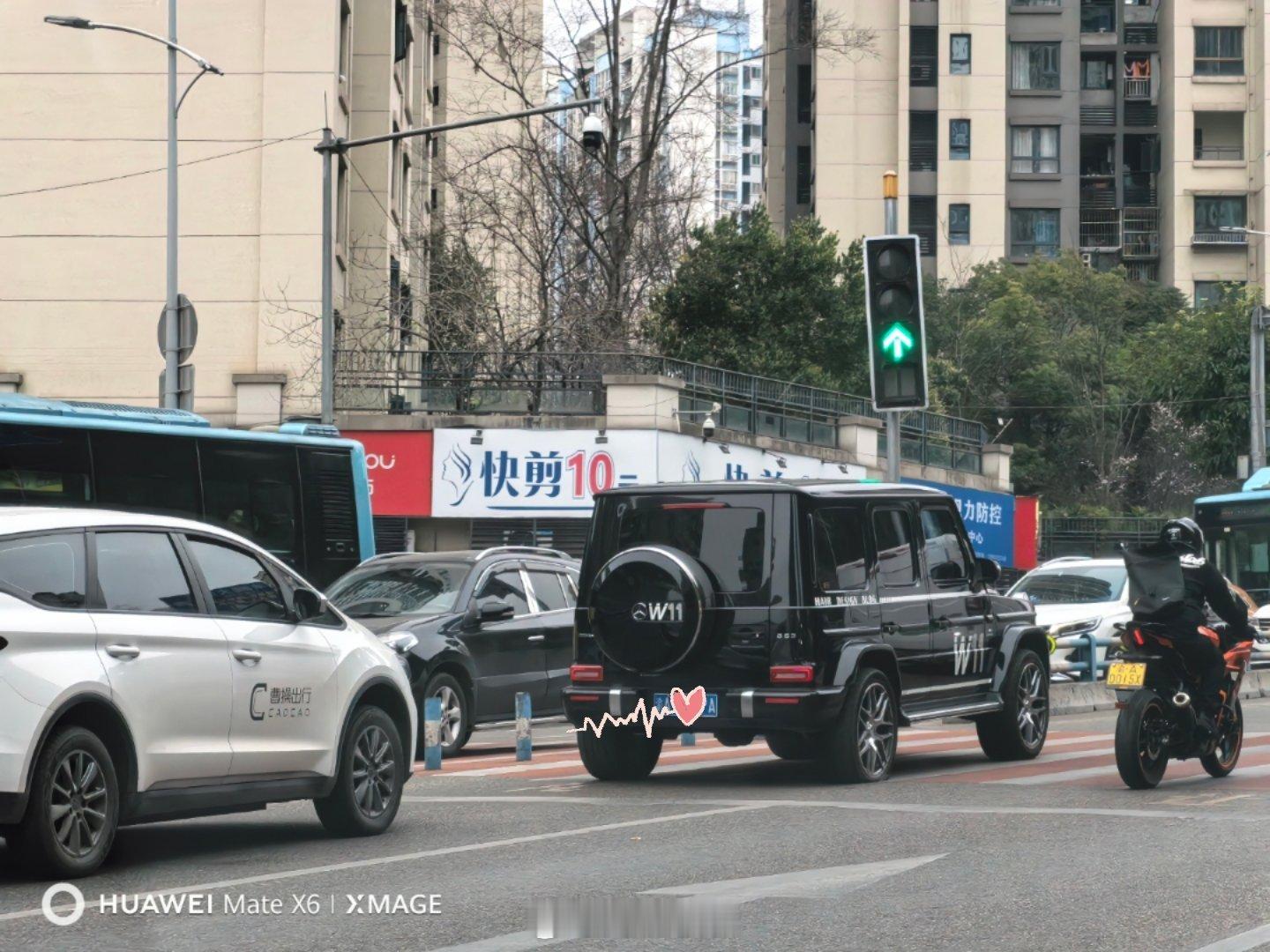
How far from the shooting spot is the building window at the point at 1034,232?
75250 millimetres

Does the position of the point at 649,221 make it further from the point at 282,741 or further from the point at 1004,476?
the point at 282,741

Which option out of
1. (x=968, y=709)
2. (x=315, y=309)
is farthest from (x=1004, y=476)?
(x=968, y=709)

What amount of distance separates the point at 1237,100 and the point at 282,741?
234 feet

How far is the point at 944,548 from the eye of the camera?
558 inches

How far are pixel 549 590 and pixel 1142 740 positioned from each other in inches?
280

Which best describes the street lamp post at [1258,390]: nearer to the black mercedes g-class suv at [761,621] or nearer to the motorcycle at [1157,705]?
the motorcycle at [1157,705]

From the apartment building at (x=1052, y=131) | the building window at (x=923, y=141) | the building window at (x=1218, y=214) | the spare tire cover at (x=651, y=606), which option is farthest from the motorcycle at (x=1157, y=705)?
the building window at (x=1218, y=214)

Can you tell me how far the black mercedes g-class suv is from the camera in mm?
12430

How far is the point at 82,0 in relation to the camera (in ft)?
117

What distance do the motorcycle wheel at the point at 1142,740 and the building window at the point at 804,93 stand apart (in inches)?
2796

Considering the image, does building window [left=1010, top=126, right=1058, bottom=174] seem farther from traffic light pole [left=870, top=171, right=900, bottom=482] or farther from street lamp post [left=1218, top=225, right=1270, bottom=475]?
traffic light pole [left=870, top=171, right=900, bottom=482]

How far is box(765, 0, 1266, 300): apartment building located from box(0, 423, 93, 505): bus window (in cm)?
5635

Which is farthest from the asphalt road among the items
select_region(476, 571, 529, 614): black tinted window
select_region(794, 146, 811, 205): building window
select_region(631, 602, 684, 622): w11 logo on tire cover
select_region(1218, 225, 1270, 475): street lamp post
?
select_region(794, 146, 811, 205): building window

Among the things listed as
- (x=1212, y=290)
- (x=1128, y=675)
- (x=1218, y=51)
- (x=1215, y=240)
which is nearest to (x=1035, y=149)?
(x=1215, y=240)
